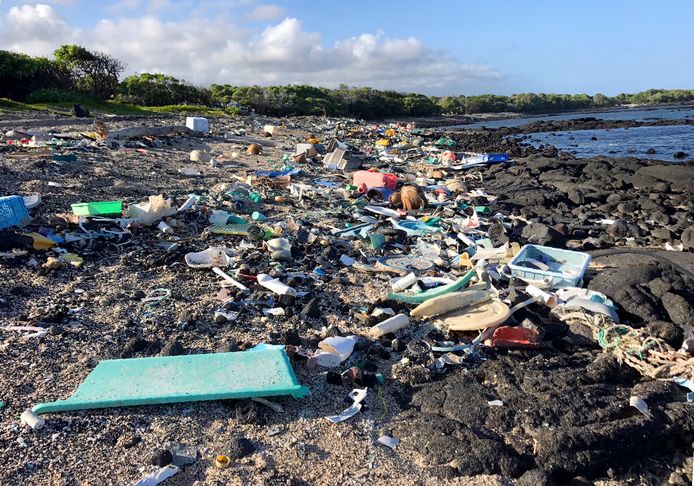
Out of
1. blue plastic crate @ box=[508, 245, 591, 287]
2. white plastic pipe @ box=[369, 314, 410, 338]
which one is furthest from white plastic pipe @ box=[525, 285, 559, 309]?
white plastic pipe @ box=[369, 314, 410, 338]

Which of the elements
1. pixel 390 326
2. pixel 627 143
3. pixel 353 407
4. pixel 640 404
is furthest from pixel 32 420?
pixel 627 143

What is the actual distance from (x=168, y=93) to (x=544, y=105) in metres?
63.6

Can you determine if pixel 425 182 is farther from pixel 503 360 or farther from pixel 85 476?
pixel 85 476

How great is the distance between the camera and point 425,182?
40.9 feet

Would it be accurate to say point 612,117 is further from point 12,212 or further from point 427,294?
point 12,212

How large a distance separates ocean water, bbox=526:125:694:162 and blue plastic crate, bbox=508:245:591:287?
57.4 ft

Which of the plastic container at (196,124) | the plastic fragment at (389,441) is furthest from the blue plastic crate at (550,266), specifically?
the plastic container at (196,124)

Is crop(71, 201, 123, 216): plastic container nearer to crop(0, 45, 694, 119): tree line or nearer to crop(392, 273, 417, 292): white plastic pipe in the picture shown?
crop(392, 273, 417, 292): white plastic pipe

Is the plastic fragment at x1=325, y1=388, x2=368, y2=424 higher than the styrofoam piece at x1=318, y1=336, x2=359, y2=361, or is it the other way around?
the styrofoam piece at x1=318, y1=336, x2=359, y2=361

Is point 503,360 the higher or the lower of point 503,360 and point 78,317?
the lower

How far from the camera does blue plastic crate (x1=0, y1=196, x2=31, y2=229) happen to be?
626 centimetres

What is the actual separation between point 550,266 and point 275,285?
139 inches

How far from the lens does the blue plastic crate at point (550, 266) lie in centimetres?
571

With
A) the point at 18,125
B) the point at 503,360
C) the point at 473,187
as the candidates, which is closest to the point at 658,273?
the point at 503,360
